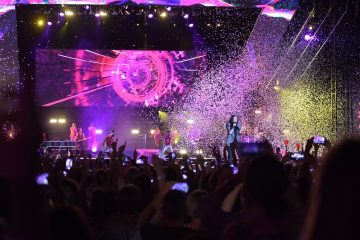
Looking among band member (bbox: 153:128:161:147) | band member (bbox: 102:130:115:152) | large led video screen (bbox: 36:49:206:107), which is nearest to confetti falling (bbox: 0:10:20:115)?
large led video screen (bbox: 36:49:206:107)

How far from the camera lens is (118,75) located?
20719 millimetres

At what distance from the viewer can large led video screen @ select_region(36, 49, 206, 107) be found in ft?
67.0

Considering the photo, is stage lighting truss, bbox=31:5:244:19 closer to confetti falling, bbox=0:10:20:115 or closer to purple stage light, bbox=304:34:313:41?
confetti falling, bbox=0:10:20:115

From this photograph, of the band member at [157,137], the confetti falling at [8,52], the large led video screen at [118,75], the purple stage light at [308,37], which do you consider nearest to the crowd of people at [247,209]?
the confetti falling at [8,52]

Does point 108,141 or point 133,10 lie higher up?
point 133,10

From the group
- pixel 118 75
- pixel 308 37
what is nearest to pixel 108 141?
pixel 118 75

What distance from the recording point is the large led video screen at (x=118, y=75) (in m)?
20.4

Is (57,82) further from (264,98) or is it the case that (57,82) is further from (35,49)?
(264,98)

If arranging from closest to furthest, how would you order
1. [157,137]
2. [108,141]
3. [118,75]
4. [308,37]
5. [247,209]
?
[247,209] → [108,141] → [118,75] → [308,37] → [157,137]

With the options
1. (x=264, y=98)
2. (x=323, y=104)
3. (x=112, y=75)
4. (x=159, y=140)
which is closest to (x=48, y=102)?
(x=112, y=75)

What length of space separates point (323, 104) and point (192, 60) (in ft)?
18.4

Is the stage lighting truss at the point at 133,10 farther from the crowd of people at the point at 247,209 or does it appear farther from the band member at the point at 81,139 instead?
the crowd of people at the point at 247,209

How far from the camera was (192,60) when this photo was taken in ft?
66.9

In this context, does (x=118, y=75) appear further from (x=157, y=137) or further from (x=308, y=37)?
(x=308, y=37)
